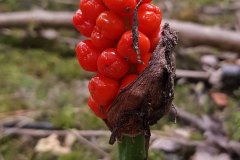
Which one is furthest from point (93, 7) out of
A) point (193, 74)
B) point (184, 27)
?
point (184, 27)

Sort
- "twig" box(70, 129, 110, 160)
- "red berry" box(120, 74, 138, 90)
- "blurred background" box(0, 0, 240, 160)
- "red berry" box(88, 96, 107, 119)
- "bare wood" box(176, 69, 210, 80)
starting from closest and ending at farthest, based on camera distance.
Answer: "red berry" box(120, 74, 138, 90)
"red berry" box(88, 96, 107, 119)
"twig" box(70, 129, 110, 160)
"blurred background" box(0, 0, 240, 160)
"bare wood" box(176, 69, 210, 80)

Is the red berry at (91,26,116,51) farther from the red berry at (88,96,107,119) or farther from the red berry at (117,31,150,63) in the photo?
the red berry at (88,96,107,119)

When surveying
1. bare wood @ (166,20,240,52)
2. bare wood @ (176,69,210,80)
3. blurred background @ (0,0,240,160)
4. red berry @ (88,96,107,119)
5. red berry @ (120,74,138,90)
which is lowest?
blurred background @ (0,0,240,160)

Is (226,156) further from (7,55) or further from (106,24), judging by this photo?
(7,55)

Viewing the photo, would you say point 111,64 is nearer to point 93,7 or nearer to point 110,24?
point 110,24

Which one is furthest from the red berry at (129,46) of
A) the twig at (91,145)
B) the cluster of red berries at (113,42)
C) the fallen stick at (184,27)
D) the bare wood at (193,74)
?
the fallen stick at (184,27)

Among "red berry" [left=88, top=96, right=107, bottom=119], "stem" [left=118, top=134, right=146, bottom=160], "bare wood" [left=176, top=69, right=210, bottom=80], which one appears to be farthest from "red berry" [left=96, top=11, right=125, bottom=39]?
"bare wood" [left=176, top=69, right=210, bottom=80]

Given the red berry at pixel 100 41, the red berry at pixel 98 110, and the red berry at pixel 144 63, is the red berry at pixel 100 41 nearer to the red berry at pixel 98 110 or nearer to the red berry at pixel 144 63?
the red berry at pixel 144 63
